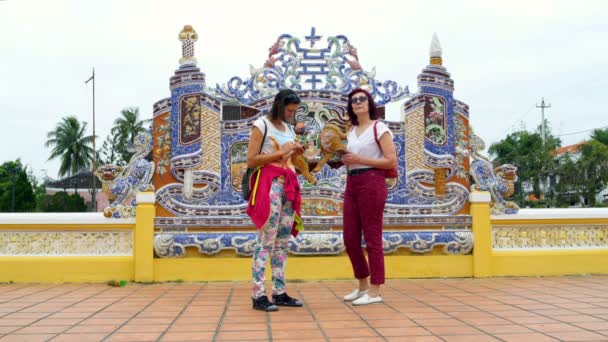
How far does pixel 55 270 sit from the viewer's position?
18.5 feet

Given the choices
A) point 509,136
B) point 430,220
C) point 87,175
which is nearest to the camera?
point 430,220

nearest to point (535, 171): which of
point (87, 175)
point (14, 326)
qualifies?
point (87, 175)

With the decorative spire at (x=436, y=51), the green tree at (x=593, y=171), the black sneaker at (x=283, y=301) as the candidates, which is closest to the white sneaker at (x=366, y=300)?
the black sneaker at (x=283, y=301)

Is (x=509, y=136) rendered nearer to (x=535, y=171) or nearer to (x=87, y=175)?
(x=535, y=171)

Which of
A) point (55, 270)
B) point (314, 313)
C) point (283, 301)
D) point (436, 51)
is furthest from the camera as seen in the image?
point (436, 51)

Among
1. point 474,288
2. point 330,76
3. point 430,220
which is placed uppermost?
point 330,76

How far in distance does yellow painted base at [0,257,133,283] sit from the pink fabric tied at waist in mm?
2311

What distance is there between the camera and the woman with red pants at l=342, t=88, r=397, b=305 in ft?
13.9

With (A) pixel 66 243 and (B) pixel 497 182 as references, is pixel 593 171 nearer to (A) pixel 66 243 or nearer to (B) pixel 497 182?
(B) pixel 497 182

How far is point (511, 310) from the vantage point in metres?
3.96

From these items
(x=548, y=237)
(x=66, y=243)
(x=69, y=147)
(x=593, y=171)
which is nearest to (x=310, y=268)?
(x=66, y=243)

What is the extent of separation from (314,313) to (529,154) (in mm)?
29053

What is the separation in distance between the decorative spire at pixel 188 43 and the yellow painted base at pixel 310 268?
2.16 m

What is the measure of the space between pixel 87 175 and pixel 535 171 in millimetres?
22443
